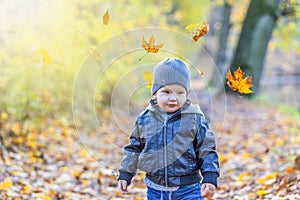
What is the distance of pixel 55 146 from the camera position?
23.9 feet

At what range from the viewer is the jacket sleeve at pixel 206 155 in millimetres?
2867

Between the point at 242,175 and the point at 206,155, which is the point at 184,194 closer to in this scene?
the point at 206,155

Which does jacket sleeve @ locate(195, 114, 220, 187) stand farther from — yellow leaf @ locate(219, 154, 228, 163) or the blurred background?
yellow leaf @ locate(219, 154, 228, 163)

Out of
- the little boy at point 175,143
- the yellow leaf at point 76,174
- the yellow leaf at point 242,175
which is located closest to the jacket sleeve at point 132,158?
the little boy at point 175,143

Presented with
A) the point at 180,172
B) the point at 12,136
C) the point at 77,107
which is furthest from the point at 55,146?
the point at 180,172

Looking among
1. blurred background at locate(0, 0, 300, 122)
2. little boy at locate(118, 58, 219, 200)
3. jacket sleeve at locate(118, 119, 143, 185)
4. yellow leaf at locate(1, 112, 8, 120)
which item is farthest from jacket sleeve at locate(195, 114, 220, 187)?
yellow leaf at locate(1, 112, 8, 120)

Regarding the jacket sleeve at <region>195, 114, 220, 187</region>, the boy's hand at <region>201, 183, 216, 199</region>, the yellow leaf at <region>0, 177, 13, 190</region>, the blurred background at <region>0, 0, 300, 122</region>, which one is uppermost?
the blurred background at <region>0, 0, 300, 122</region>

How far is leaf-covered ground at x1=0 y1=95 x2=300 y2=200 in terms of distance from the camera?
4717 mm

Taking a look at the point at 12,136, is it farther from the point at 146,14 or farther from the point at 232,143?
the point at 146,14

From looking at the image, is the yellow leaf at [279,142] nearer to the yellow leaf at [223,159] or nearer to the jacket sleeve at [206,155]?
the yellow leaf at [223,159]

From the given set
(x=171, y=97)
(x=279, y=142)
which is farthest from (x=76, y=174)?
(x=279, y=142)

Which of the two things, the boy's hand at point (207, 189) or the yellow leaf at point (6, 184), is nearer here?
the boy's hand at point (207, 189)

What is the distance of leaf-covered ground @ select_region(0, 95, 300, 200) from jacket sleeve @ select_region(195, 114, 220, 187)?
4.27 feet

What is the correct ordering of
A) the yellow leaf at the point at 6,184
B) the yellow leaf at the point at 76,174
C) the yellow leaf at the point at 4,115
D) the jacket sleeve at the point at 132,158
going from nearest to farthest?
1. the jacket sleeve at the point at 132,158
2. the yellow leaf at the point at 6,184
3. the yellow leaf at the point at 76,174
4. the yellow leaf at the point at 4,115
